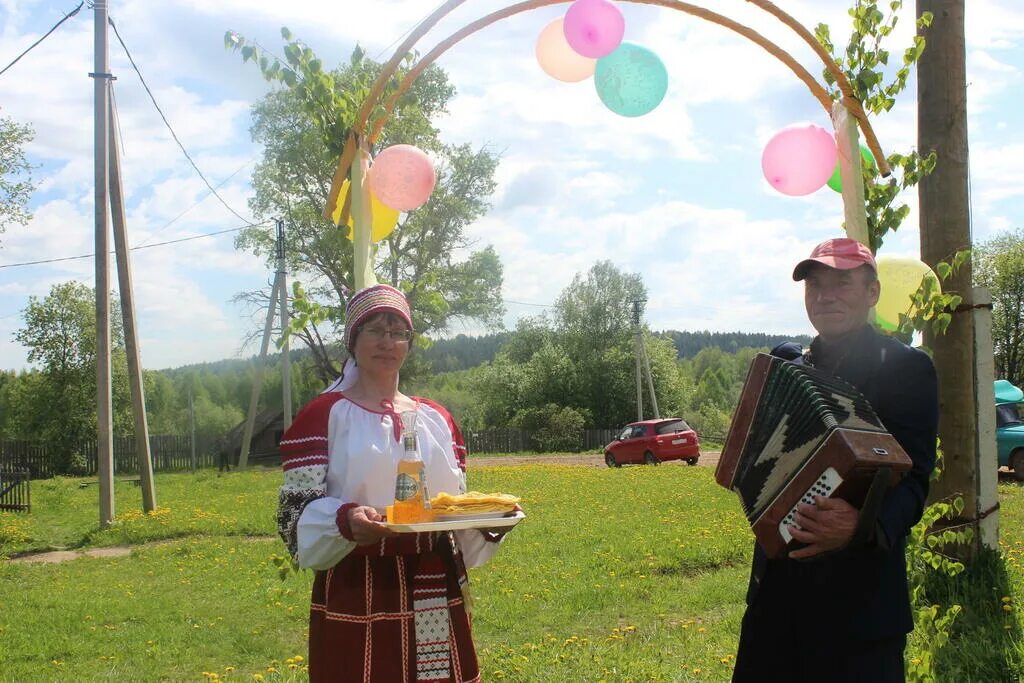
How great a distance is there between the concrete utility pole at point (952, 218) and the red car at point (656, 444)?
2089 cm

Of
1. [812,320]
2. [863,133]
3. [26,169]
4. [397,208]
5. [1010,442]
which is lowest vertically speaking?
[1010,442]

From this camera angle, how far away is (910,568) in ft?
14.8

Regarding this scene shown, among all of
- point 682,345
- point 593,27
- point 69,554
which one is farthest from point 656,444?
point 682,345

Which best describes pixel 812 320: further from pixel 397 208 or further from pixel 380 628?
pixel 397 208

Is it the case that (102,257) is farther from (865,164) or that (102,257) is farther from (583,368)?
(583,368)

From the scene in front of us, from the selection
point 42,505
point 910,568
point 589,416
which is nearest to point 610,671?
point 910,568

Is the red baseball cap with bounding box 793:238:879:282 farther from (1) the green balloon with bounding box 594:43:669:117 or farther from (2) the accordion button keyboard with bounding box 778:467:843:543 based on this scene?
(1) the green balloon with bounding box 594:43:669:117

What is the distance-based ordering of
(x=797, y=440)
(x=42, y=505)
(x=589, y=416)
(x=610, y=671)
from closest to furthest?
(x=797, y=440)
(x=610, y=671)
(x=42, y=505)
(x=589, y=416)

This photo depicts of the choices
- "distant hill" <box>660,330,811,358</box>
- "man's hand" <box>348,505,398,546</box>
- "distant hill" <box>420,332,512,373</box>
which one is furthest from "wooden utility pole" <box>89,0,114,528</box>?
"distant hill" <box>660,330,811,358</box>

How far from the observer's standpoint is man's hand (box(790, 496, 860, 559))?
233 cm

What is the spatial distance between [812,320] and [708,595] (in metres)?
4.85

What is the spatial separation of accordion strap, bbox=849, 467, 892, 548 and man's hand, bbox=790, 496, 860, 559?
1cm

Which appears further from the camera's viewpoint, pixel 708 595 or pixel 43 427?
pixel 43 427

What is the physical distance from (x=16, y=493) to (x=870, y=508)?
18892mm
